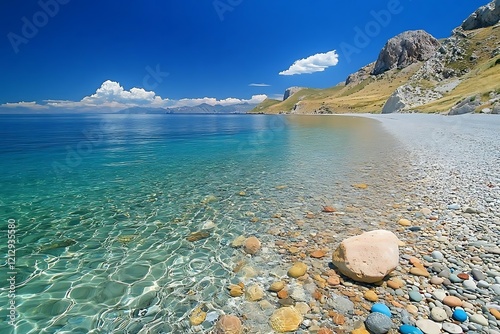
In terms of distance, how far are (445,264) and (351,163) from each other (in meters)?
13.5

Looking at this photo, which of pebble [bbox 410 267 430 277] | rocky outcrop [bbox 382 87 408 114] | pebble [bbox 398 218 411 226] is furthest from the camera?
rocky outcrop [bbox 382 87 408 114]

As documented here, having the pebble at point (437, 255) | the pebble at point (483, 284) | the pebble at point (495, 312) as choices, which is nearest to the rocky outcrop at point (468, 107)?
the pebble at point (437, 255)

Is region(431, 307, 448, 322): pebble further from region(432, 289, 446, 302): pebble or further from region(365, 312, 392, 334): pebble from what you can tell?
region(365, 312, 392, 334): pebble

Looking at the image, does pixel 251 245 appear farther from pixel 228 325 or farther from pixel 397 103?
pixel 397 103

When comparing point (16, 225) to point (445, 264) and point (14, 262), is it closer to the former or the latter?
point (14, 262)

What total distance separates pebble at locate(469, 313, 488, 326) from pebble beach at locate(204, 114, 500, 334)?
14mm

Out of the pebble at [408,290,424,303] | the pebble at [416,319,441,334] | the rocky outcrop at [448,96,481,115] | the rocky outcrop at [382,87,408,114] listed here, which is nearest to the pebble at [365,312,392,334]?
the pebble at [416,319,441,334]

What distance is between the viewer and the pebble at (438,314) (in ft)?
13.9

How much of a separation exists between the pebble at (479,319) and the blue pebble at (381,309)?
1215 mm

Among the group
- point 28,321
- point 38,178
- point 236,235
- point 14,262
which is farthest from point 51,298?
point 38,178

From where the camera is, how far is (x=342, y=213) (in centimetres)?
967

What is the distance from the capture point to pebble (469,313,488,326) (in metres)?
4.07

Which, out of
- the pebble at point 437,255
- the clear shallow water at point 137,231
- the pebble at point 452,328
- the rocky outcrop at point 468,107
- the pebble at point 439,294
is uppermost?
the rocky outcrop at point 468,107

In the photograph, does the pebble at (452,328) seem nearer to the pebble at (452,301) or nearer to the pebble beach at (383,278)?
the pebble beach at (383,278)
